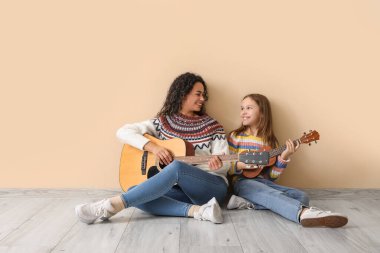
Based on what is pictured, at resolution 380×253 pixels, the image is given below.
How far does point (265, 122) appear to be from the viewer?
248 cm

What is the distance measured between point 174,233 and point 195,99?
35.2 inches

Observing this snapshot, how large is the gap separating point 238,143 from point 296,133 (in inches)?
14.6

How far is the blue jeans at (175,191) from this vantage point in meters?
2.01

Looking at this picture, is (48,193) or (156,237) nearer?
(156,237)

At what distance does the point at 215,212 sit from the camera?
2.00 m

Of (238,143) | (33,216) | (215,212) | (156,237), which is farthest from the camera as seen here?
(238,143)

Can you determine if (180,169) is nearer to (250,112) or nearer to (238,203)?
(238,203)

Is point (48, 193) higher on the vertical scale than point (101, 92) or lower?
lower

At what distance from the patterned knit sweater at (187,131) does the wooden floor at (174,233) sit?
382mm

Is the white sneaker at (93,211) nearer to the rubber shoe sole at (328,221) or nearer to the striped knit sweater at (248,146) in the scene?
the striped knit sweater at (248,146)

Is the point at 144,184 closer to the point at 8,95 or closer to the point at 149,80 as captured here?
the point at 149,80

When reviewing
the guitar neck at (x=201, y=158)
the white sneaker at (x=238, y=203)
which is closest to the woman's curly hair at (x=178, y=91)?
the guitar neck at (x=201, y=158)

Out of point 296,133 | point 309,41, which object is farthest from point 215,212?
point 309,41

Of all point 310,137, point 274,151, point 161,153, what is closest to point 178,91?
point 161,153
